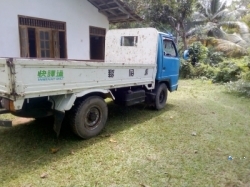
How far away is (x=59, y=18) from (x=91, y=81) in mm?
5466

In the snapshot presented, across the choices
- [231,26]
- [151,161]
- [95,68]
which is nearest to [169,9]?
[231,26]

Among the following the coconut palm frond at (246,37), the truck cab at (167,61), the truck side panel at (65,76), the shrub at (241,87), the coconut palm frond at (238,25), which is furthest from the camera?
the coconut palm frond at (238,25)

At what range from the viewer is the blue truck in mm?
2961

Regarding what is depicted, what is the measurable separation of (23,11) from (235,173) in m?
7.41

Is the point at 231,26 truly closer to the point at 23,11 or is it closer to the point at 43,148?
the point at 23,11

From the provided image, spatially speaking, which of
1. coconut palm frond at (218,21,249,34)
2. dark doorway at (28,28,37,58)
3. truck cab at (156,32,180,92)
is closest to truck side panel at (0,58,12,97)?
truck cab at (156,32,180,92)

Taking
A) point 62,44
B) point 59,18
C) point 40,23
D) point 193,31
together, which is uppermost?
point 193,31

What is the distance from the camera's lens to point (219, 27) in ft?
61.8

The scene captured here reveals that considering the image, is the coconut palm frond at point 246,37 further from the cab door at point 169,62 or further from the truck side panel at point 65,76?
the truck side panel at point 65,76

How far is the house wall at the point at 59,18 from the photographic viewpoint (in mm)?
6953

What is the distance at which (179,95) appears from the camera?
8.38m

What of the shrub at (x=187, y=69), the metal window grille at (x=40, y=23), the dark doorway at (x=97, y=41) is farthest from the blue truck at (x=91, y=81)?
the shrub at (x=187, y=69)

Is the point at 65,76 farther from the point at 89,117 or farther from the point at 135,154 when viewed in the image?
the point at 135,154

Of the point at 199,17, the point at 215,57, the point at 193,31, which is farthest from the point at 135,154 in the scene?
the point at 199,17
